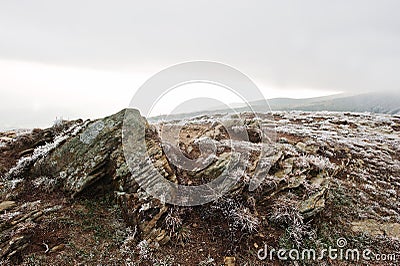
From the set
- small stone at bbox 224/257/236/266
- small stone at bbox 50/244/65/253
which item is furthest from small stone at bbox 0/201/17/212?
small stone at bbox 224/257/236/266

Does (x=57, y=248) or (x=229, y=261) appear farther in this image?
(x=229, y=261)

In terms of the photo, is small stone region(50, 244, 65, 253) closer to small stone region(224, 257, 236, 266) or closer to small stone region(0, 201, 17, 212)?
small stone region(0, 201, 17, 212)

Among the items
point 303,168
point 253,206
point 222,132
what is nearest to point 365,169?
point 303,168

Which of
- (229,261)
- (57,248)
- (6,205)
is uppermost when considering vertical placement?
(6,205)

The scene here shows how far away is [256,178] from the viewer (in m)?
8.80

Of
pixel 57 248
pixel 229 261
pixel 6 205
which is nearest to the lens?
pixel 57 248

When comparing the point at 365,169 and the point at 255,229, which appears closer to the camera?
the point at 255,229

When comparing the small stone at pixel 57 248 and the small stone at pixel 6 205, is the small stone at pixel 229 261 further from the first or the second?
the small stone at pixel 6 205

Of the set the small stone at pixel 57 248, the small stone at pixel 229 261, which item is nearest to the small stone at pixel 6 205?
the small stone at pixel 57 248

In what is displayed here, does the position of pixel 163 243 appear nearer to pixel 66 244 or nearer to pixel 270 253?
pixel 66 244

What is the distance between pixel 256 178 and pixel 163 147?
3.63 meters

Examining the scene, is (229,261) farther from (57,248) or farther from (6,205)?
(6,205)

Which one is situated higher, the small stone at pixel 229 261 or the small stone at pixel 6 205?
the small stone at pixel 6 205

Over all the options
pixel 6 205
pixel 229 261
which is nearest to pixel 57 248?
pixel 6 205
